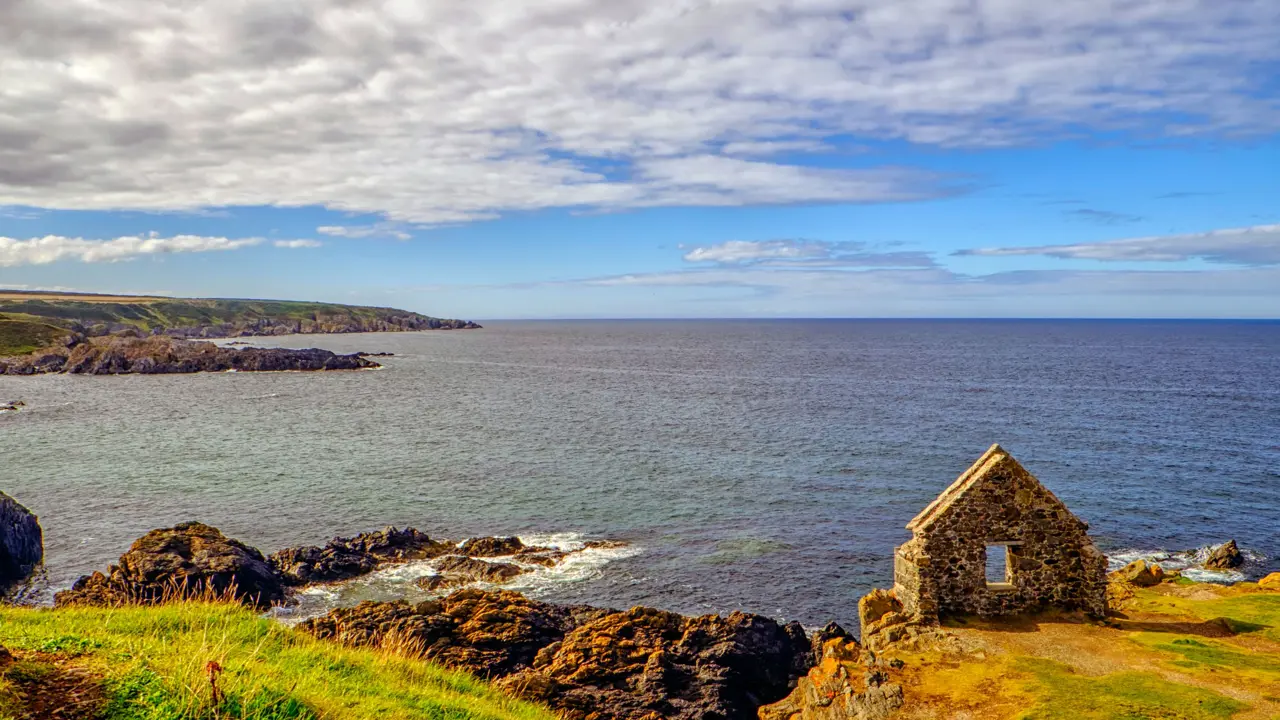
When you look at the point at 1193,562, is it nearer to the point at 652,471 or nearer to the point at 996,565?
the point at 996,565

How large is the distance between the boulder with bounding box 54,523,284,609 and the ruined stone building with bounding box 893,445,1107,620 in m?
25.0

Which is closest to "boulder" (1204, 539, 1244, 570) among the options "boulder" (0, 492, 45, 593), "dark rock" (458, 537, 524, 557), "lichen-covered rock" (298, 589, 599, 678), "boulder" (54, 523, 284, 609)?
"lichen-covered rock" (298, 589, 599, 678)

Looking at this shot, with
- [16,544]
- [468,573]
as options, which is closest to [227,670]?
[468,573]

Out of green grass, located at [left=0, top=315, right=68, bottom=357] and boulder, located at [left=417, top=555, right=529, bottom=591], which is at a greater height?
green grass, located at [left=0, top=315, right=68, bottom=357]

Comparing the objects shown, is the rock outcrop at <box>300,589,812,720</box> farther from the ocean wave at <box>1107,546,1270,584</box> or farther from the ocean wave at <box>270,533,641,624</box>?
the ocean wave at <box>1107,546,1270,584</box>

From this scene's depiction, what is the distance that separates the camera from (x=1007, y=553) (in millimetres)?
19688

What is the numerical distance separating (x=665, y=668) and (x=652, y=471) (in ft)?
125

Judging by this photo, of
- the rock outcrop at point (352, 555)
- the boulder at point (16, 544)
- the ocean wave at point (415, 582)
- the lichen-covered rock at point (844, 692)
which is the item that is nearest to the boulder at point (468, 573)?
the ocean wave at point (415, 582)

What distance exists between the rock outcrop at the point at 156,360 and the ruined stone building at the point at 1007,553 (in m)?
150

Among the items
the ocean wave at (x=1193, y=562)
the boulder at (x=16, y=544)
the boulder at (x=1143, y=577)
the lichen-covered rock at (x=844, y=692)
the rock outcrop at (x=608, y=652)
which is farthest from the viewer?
the ocean wave at (x=1193, y=562)

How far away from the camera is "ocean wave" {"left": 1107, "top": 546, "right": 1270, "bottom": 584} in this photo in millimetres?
36531

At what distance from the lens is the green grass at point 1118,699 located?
1454 centimetres

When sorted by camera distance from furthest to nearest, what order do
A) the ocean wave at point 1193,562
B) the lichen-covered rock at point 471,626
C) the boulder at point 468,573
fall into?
the boulder at point 468,573 < the ocean wave at point 1193,562 < the lichen-covered rock at point 471,626

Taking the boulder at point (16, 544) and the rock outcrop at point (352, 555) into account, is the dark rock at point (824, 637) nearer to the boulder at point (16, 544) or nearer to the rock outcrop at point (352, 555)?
the rock outcrop at point (352, 555)
